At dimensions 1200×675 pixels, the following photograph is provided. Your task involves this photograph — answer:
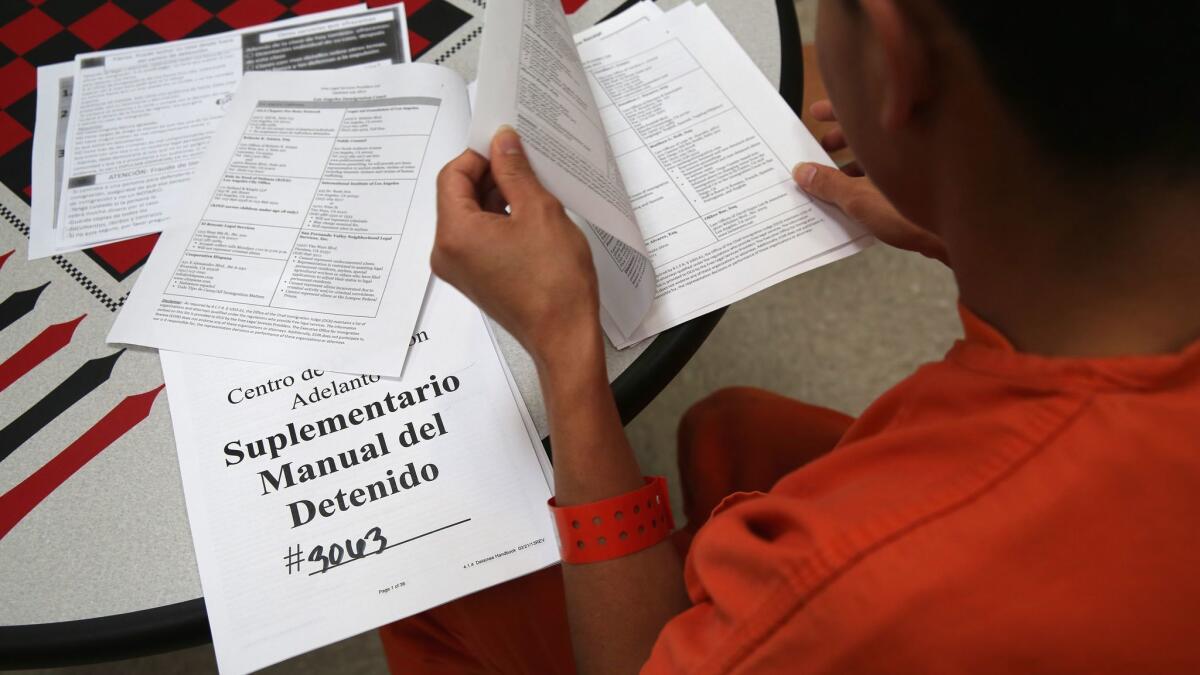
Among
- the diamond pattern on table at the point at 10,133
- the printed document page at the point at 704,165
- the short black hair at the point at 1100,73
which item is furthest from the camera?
the diamond pattern on table at the point at 10,133

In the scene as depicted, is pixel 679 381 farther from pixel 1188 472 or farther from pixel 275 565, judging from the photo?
pixel 1188 472

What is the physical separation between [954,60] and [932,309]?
1.16 m

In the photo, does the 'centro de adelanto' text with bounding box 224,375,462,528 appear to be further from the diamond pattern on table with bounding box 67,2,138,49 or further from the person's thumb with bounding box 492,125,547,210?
the diamond pattern on table with bounding box 67,2,138,49

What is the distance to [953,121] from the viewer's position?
37cm

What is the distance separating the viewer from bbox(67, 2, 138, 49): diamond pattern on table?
2.57 feet

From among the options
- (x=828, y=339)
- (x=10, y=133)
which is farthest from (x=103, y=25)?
(x=828, y=339)

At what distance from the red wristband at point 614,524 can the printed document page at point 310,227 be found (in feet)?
0.62

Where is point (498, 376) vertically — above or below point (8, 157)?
below

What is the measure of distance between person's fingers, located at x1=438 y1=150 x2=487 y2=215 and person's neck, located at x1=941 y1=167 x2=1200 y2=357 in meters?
0.32

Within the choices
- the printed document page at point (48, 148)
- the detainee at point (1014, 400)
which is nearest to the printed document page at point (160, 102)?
the printed document page at point (48, 148)

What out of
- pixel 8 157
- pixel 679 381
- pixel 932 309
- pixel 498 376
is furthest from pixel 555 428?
pixel 932 309

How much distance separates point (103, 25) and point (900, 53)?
819 millimetres

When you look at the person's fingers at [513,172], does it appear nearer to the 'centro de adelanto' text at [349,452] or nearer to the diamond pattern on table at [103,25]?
the 'centro de adelanto' text at [349,452]

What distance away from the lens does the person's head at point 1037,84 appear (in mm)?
294
